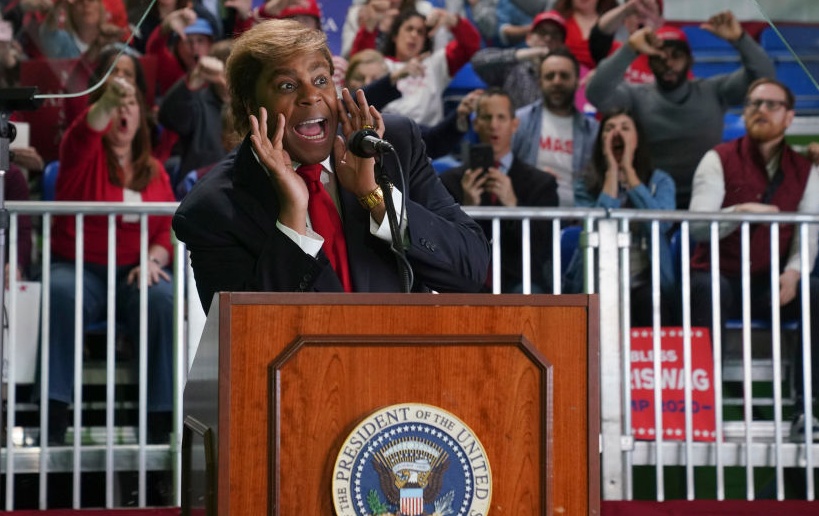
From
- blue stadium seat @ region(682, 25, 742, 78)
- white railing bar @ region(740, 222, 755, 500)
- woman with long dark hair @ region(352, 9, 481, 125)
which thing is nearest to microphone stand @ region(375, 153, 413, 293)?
white railing bar @ region(740, 222, 755, 500)

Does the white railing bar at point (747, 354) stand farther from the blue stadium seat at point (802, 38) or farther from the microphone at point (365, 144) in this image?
the microphone at point (365, 144)

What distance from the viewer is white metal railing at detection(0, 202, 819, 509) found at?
5180 millimetres

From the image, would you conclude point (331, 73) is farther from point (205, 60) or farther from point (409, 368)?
point (205, 60)

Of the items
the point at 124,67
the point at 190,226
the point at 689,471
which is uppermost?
the point at 124,67

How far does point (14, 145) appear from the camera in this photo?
6.52 metres

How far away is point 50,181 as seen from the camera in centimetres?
631

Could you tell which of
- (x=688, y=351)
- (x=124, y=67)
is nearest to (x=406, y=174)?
(x=688, y=351)

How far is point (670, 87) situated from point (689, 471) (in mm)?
2625

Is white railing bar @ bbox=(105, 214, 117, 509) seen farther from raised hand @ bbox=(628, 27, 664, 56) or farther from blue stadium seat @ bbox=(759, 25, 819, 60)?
raised hand @ bbox=(628, 27, 664, 56)

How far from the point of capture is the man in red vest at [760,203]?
5.80 metres

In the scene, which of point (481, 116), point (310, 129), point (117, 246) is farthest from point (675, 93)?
point (310, 129)

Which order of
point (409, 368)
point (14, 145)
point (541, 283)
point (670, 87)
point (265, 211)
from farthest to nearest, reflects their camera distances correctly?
point (670, 87) → point (14, 145) → point (541, 283) → point (265, 211) → point (409, 368)

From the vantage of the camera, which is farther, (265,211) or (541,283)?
(541,283)

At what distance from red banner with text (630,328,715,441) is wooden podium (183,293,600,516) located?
3169 mm
